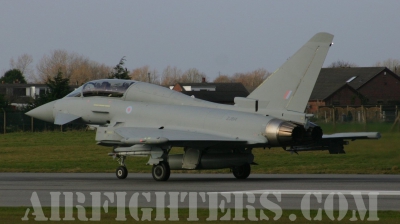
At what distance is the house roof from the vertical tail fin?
45.5 metres

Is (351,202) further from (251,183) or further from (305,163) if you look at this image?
(305,163)

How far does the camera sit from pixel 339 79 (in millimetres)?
69438

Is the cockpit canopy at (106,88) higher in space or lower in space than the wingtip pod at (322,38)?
lower

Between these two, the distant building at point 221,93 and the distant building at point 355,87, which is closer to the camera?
the distant building at point 221,93

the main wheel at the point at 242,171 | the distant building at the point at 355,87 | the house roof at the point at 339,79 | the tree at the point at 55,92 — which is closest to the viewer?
the main wheel at the point at 242,171

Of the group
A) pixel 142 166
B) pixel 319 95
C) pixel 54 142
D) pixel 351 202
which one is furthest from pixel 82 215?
pixel 319 95

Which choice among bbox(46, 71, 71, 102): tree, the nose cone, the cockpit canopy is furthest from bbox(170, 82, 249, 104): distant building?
the cockpit canopy

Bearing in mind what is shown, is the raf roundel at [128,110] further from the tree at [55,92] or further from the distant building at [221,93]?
the distant building at [221,93]

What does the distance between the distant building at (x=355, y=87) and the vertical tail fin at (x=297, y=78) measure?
147 feet

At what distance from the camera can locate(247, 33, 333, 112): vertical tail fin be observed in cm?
2038

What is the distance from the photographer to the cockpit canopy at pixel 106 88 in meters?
23.4

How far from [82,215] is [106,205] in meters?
1.78

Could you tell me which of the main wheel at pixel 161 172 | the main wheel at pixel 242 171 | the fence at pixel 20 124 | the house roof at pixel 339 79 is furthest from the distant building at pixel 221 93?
the main wheel at pixel 161 172

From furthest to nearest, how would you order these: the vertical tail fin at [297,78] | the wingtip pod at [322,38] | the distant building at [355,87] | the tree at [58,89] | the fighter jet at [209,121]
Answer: the distant building at [355,87] < the tree at [58,89] < the wingtip pod at [322,38] < the vertical tail fin at [297,78] < the fighter jet at [209,121]
